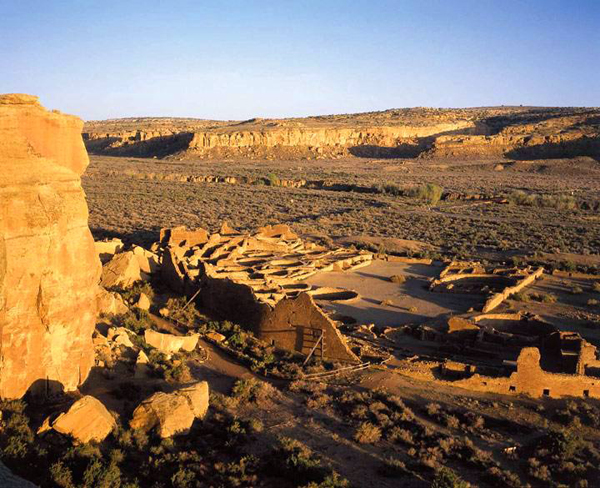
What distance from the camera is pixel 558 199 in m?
46.9

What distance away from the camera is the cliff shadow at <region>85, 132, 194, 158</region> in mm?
96812

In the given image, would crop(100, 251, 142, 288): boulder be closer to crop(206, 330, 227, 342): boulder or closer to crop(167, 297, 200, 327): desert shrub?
crop(167, 297, 200, 327): desert shrub

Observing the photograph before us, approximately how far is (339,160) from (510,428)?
274 ft

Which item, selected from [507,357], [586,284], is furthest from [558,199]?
[507,357]

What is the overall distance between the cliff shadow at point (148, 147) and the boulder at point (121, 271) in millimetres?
77445

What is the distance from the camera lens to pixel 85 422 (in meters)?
9.16

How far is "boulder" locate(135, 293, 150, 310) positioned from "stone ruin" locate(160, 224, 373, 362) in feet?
6.03

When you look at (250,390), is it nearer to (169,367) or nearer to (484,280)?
(169,367)

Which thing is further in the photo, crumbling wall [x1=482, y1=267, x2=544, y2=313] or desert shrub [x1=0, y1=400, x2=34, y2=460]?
crumbling wall [x1=482, y1=267, x2=544, y2=313]

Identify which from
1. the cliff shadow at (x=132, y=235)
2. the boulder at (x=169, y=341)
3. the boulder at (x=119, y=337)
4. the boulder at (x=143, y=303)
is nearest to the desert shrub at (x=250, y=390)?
the boulder at (x=169, y=341)

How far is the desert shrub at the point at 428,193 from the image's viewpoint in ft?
160

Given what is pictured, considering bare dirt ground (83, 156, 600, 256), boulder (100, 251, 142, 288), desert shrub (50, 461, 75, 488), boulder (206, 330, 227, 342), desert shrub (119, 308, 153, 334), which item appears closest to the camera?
desert shrub (50, 461, 75, 488)

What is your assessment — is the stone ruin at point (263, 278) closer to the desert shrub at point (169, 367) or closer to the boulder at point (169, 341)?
the boulder at point (169, 341)

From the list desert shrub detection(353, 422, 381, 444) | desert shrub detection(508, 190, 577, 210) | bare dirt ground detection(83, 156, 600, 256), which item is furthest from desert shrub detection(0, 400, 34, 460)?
desert shrub detection(508, 190, 577, 210)
